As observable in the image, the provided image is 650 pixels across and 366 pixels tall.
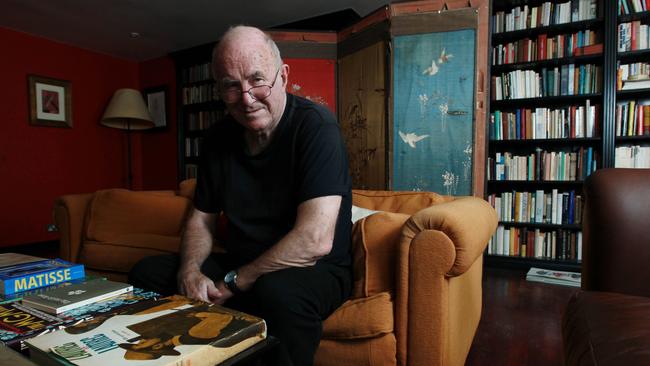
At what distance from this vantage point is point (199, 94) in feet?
15.7

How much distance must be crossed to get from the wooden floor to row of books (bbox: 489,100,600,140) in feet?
3.80

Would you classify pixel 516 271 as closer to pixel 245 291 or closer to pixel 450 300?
pixel 450 300

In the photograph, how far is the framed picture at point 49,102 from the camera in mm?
4266

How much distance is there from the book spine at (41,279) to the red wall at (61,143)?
4.12 meters

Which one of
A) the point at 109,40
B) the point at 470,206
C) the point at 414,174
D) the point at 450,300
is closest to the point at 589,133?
the point at 414,174

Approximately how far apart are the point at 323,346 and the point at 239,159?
0.66 metres

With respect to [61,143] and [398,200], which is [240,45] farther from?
[61,143]

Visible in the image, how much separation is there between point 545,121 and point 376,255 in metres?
2.54

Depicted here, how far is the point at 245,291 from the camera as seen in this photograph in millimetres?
1062

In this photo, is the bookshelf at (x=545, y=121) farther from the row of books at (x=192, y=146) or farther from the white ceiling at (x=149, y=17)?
the row of books at (x=192, y=146)

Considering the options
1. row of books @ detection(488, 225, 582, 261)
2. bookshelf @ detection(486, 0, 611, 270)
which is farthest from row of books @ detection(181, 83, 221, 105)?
row of books @ detection(488, 225, 582, 261)

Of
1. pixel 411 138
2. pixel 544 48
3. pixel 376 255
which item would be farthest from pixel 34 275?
pixel 544 48

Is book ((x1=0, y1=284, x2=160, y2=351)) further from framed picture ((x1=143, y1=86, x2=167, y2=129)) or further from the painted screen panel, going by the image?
framed picture ((x1=143, y1=86, x2=167, y2=129))

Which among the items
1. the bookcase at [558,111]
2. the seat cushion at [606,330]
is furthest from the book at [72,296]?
the bookcase at [558,111]
